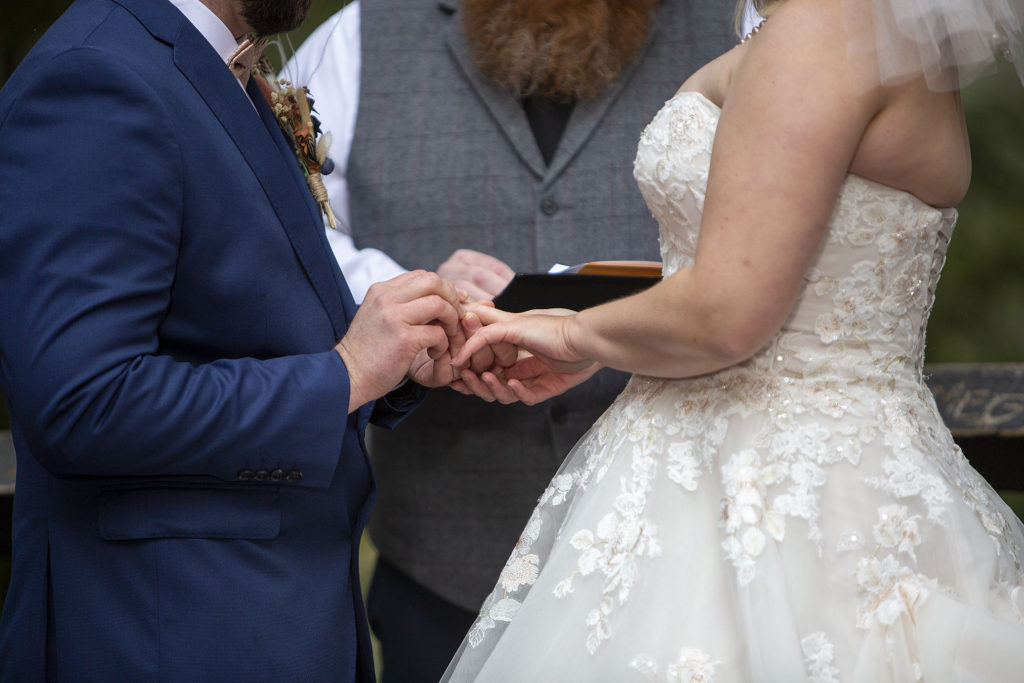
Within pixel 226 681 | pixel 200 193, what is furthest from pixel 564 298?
pixel 226 681

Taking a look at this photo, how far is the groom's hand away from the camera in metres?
1.45

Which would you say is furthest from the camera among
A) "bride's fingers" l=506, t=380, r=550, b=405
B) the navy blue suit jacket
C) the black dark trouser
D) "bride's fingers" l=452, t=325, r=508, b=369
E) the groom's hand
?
the black dark trouser

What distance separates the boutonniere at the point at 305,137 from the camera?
1.71m

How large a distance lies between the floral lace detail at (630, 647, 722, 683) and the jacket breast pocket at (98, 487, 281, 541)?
525 mm

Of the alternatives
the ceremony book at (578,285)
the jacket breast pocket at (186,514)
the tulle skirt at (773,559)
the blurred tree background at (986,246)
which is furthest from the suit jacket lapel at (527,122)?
the blurred tree background at (986,246)

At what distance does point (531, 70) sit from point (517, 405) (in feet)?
2.15

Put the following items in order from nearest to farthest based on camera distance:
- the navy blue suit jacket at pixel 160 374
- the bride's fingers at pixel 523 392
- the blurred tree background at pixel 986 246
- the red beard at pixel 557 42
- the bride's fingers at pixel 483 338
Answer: the navy blue suit jacket at pixel 160 374 → the bride's fingers at pixel 483 338 → the bride's fingers at pixel 523 392 → the red beard at pixel 557 42 → the blurred tree background at pixel 986 246

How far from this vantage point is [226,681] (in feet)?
4.48

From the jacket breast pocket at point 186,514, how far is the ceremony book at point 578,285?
49 cm

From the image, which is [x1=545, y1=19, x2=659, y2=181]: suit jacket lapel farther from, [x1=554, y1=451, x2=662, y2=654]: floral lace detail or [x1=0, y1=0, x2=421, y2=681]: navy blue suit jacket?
[x1=554, y1=451, x2=662, y2=654]: floral lace detail

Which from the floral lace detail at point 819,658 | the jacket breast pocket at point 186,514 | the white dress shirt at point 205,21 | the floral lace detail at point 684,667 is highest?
the white dress shirt at point 205,21

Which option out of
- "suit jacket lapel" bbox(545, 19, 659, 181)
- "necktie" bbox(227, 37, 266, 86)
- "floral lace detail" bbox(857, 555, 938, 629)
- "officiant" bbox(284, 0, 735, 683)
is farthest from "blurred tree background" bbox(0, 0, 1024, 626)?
"floral lace detail" bbox(857, 555, 938, 629)

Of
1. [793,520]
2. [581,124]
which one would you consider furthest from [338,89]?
[793,520]

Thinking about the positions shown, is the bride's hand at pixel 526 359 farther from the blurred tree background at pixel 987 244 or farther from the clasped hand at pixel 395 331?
the blurred tree background at pixel 987 244
